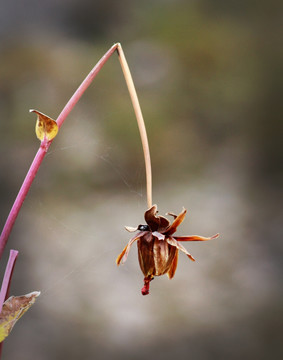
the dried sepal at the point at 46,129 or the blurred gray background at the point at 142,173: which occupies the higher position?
the blurred gray background at the point at 142,173

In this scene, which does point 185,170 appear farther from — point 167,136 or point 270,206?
point 270,206

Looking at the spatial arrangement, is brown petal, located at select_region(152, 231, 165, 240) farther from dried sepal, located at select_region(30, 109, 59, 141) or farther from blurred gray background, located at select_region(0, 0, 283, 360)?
blurred gray background, located at select_region(0, 0, 283, 360)

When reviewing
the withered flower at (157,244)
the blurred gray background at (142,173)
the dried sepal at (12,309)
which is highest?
the blurred gray background at (142,173)

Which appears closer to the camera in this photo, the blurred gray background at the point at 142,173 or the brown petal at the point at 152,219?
the brown petal at the point at 152,219

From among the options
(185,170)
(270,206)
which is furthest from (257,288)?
(185,170)

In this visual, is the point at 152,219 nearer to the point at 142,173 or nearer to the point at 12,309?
the point at 12,309

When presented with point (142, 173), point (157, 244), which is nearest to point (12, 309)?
point (157, 244)

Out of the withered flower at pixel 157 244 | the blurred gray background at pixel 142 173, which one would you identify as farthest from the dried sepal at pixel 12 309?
the blurred gray background at pixel 142 173

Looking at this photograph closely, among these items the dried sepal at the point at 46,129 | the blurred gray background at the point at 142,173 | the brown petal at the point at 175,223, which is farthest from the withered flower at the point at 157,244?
the blurred gray background at the point at 142,173

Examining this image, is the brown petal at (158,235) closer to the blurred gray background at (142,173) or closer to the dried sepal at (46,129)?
the dried sepal at (46,129)
